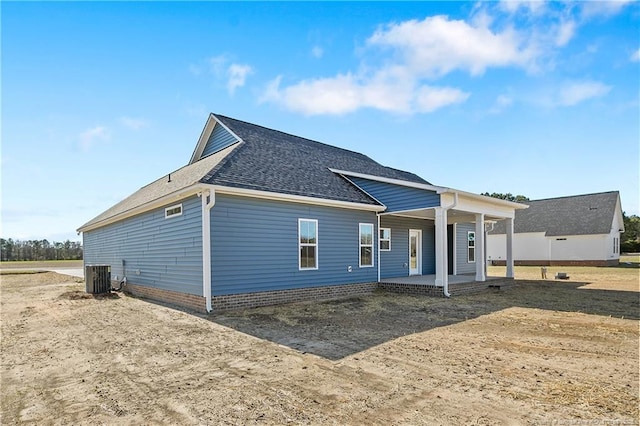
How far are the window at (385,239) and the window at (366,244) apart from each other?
996 mm

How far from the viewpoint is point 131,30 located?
10.5 m

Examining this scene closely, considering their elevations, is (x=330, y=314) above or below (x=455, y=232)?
below

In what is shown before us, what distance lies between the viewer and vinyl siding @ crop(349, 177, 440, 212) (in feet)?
40.7

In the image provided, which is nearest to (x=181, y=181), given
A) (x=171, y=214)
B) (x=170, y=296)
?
(x=171, y=214)

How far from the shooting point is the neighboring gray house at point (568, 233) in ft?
94.7

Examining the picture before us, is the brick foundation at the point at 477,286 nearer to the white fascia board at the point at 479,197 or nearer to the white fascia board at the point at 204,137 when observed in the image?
the white fascia board at the point at 479,197

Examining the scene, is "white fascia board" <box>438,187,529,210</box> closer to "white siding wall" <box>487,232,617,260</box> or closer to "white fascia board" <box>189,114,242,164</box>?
"white fascia board" <box>189,114,242,164</box>

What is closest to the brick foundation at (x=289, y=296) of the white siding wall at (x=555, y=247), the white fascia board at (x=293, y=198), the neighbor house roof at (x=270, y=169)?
the white fascia board at (x=293, y=198)

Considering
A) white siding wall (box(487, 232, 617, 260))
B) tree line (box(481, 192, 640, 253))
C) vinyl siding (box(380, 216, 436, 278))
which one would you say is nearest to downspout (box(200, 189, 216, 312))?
vinyl siding (box(380, 216, 436, 278))

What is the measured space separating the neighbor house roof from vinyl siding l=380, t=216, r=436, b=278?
2.12m

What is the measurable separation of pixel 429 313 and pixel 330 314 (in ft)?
8.44

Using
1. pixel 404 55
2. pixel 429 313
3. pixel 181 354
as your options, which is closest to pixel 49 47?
pixel 181 354

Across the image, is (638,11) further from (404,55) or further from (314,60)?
(314,60)

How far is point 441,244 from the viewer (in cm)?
1209
